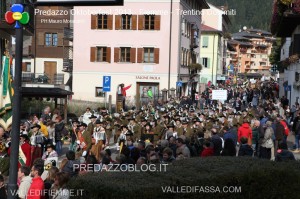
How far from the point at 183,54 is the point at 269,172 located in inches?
1724

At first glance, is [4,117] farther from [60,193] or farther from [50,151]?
[60,193]

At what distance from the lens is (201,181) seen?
8719 mm

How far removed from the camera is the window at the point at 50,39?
58312 mm

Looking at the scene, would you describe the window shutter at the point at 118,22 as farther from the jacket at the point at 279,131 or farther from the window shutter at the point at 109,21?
the jacket at the point at 279,131

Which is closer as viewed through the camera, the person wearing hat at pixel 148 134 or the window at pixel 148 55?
the person wearing hat at pixel 148 134

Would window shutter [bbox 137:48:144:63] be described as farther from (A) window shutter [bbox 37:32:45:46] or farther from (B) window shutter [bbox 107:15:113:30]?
(A) window shutter [bbox 37:32:45:46]

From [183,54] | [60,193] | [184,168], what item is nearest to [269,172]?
[184,168]

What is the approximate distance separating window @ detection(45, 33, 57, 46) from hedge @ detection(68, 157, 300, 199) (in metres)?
50.2

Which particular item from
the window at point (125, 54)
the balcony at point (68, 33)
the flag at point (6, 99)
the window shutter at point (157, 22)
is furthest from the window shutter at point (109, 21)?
the flag at point (6, 99)

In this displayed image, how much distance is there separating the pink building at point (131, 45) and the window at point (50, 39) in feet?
29.3

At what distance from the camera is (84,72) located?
50.2 metres

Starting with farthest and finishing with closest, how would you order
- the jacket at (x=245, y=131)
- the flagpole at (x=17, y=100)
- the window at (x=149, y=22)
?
the window at (x=149, y=22) < the jacket at (x=245, y=131) < the flagpole at (x=17, y=100)

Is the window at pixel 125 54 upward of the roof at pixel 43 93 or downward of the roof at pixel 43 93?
upward
